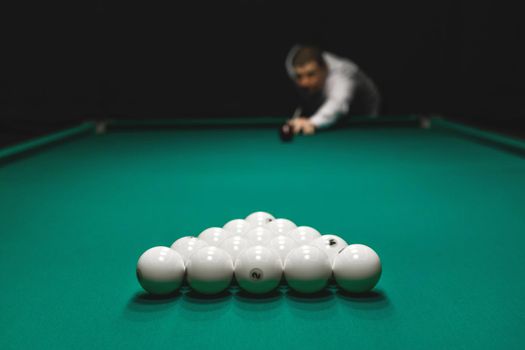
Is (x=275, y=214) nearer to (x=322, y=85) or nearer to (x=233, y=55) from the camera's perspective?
(x=322, y=85)

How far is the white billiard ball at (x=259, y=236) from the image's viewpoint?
1.48 metres

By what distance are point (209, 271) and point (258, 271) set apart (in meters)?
0.11

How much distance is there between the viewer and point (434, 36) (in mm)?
6320

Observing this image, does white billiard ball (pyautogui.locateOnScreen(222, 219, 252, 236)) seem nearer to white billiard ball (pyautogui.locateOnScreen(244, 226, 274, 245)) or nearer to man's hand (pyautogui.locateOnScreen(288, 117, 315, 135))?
white billiard ball (pyautogui.locateOnScreen(244, 226, 274, 245))

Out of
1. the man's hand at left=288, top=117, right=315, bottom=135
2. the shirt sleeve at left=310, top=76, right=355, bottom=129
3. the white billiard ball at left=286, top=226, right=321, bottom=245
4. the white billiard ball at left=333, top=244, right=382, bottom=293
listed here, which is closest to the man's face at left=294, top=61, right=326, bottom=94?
the shirt sleeve at left=310, top=76, right=355, bottom=129

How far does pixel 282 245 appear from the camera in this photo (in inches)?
55.6

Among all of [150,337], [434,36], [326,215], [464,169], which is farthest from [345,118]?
[150,337]

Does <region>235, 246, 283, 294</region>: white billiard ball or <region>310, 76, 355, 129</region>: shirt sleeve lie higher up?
<region>310, 76, 355, 129</region>: shirt sleeve

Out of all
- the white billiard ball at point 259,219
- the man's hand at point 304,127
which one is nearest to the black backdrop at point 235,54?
the man's hand at point 304,127

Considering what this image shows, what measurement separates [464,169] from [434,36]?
3.83 metres

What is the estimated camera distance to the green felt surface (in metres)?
1.10

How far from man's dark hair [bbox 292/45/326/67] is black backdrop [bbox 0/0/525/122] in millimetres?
1214

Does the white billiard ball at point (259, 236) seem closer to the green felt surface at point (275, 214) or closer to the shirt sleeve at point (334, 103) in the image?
the green felt surface at point (275, 214)

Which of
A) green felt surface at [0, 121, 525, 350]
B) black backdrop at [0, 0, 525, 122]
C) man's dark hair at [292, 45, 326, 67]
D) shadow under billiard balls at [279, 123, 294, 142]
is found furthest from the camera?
black backdrop at [0, 0, 525, 122]
